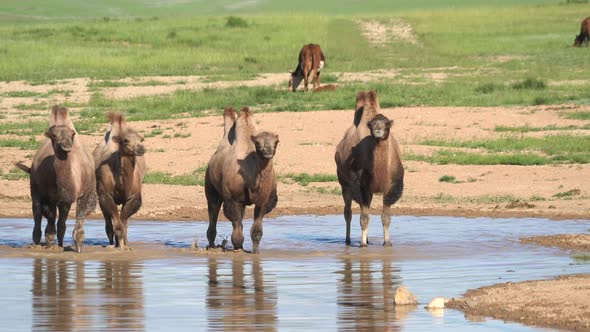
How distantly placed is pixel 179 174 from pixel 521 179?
5.34m

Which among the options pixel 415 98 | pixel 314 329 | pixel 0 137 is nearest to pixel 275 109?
pixel 415 98

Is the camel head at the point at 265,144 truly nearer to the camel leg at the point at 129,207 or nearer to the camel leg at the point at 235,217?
the camel leg at the point at 235,217

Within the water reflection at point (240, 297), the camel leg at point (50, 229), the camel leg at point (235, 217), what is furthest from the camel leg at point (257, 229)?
the camel leg at point (50, 229)

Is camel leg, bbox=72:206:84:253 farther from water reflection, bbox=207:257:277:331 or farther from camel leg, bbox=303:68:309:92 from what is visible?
camel leg, bbox=303:68:309:92

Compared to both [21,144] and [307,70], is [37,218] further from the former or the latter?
[307,70]

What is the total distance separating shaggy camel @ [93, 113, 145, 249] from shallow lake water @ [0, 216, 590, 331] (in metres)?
0.57

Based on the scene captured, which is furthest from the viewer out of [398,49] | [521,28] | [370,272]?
[521,28]

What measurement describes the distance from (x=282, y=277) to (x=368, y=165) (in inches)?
111

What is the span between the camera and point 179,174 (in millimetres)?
21984

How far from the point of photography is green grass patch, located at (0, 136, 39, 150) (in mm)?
23766

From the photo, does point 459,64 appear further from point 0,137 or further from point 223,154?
point 223,154

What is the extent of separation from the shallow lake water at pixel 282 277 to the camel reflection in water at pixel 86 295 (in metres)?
0.01

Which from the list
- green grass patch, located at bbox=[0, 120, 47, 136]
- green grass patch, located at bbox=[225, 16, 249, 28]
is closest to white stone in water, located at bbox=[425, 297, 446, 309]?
green grass patch, located at bbox=[0, 120, 47, 136]

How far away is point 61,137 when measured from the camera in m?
14.2
